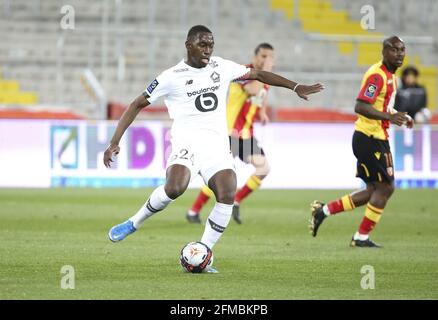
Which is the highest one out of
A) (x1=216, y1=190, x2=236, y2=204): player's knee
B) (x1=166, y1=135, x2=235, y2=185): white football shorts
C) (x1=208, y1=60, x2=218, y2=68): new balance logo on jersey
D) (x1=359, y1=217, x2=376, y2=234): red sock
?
(x1=208, y1=60, x2=218, y2=68): new balance logo on jersey

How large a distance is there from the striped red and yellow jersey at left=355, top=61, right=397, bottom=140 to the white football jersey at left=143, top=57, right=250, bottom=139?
1.99m

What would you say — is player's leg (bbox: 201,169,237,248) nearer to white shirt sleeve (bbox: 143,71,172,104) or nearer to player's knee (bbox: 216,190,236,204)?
player's knee (bbox: 216,190,236,204)

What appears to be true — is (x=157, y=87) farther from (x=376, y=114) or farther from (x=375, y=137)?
(x=375, y=137)

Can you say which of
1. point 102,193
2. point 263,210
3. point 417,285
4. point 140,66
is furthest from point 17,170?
point 417,285

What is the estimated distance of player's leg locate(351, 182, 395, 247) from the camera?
1188cm

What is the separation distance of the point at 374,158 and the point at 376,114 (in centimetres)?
63

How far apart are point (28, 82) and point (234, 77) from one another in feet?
54.5

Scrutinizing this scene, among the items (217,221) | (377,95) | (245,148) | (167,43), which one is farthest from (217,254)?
(167,43)

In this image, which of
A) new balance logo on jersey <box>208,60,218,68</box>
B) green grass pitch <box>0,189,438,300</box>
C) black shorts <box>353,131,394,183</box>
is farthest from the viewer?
black shorts <box>353,131,394,183</box>

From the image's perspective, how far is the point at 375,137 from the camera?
39.0 feet

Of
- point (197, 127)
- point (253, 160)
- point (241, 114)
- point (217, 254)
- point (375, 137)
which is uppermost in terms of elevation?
point (197, 127)

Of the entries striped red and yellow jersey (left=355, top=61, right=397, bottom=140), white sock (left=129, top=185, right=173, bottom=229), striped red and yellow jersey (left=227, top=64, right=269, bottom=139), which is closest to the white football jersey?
white sock (left=129, top=185, right=173, bottom=229)
